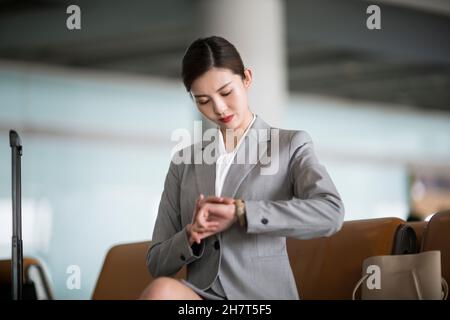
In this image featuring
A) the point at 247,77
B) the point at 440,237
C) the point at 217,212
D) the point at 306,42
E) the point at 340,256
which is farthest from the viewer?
the point at 306,42

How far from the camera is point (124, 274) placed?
4.71 m

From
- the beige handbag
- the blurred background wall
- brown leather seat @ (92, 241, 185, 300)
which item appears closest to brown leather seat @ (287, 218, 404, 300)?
the beige handbag

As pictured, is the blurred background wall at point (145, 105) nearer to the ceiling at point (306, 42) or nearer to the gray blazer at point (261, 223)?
the ceiling at point (306, 42)

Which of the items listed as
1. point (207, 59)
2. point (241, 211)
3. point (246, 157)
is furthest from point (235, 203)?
point (207, 59)

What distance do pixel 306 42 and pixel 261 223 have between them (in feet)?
31.3

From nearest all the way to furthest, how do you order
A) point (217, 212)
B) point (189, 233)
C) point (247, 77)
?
point (217, 212)
point (189, 233)
point (247, 77)

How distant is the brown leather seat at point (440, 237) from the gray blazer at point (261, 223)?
0.76 m

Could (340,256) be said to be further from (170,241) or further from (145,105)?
(145,105)

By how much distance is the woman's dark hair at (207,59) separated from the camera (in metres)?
2.70

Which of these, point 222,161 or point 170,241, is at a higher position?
point 222,161

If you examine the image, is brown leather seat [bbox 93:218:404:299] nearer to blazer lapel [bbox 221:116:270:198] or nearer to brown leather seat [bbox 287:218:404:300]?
brown leather seat [bbox 287:218:404:300]

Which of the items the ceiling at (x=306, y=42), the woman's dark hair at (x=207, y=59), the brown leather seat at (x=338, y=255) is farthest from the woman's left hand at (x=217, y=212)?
the ceiling at (x=306, y=42)

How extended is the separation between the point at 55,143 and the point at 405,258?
8.54 meters
